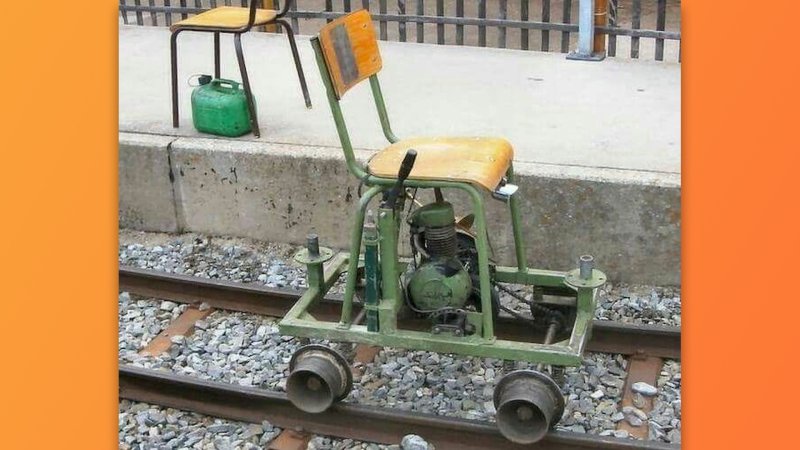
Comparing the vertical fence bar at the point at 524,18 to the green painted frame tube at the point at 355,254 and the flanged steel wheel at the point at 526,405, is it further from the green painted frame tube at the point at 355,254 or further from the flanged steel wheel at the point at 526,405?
the flanged steel wheel at the point at 526,405

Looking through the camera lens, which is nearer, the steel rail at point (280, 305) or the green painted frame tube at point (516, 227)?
the green painted frame tube at point (516, 227)

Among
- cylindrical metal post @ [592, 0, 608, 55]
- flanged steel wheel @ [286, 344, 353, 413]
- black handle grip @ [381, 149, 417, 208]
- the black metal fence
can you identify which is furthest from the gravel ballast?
the black metal fence

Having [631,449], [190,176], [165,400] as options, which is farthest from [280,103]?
[631,449]

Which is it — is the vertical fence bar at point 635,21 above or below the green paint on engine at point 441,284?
above

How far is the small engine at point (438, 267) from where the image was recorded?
419 centimetres

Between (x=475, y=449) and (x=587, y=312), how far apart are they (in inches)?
29.6

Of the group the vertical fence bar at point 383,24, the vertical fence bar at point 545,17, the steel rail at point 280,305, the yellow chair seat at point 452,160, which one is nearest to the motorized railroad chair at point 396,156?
the yellow chair seat at point 452,160

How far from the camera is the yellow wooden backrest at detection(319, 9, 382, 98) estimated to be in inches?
157

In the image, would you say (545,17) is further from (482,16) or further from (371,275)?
(371,275)

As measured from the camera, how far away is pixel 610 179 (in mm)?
5266

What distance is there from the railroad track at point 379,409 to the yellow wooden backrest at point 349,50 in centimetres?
128

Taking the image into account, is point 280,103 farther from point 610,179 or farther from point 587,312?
point 587,312

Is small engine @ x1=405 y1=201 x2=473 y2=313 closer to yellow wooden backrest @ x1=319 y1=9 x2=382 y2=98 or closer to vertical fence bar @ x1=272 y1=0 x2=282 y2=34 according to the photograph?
yellow wooden backrest @ x1=319 y1=9 x2=382 y2=98

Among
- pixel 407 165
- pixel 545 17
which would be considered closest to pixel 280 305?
pixel 407 165
